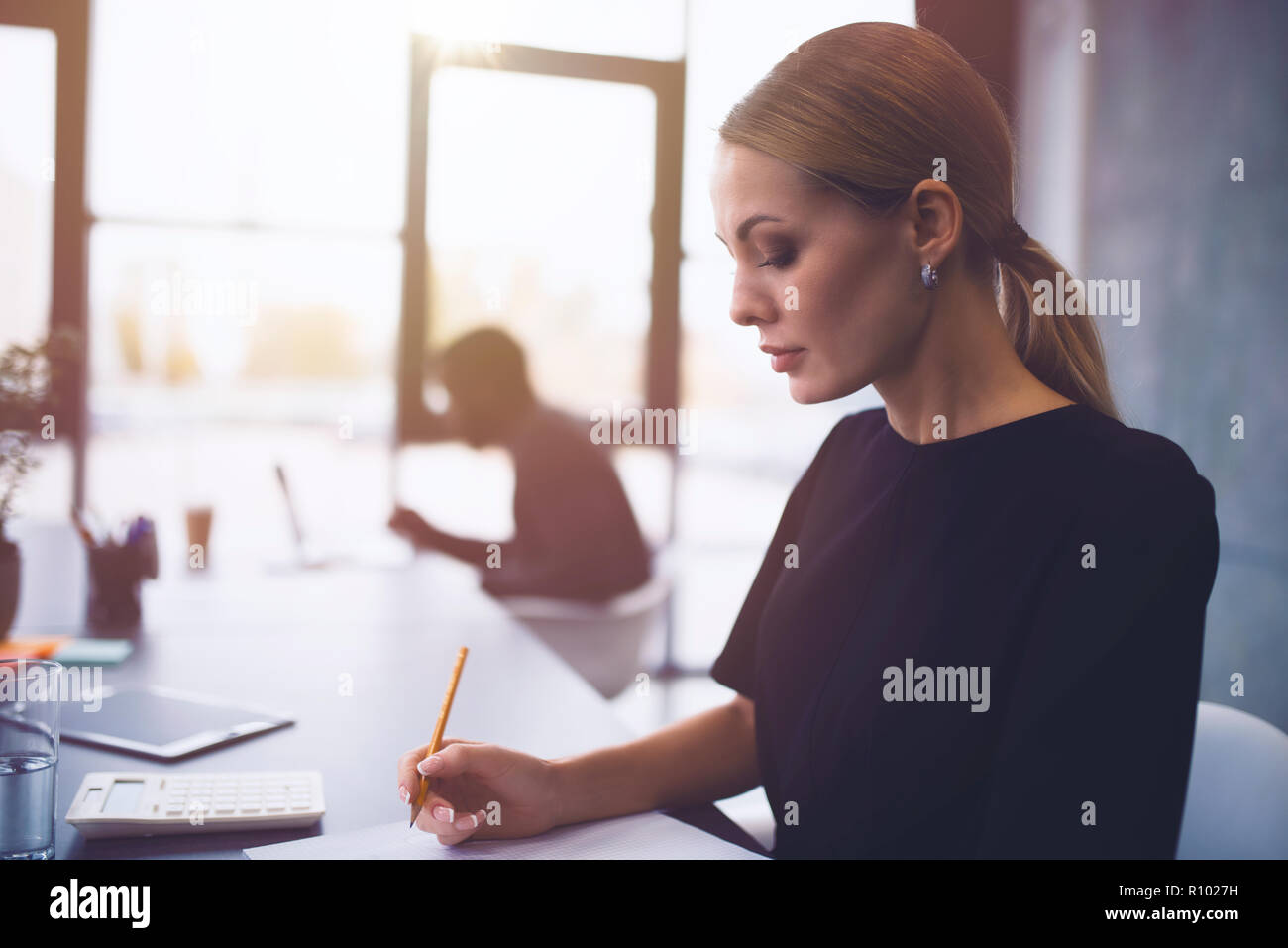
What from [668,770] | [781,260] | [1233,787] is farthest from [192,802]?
[1233,787]

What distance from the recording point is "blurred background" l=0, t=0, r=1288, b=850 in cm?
323

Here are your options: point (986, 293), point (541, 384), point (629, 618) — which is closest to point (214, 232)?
point (541, 384)

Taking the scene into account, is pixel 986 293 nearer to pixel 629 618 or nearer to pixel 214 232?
pixel 629 618

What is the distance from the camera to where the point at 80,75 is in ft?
10.5

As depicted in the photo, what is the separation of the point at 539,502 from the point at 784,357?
1988 millimetres

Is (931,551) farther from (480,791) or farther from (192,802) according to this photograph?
(192,802)

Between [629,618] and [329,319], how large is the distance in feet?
5.76

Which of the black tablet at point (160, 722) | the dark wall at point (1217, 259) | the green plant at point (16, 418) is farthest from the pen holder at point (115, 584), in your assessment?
the dark wall at point (1217, 259)

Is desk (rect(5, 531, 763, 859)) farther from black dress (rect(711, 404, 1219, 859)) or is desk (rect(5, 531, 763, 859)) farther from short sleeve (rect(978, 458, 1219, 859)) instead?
short sleeve (rect(978, 458, 1219, 859))

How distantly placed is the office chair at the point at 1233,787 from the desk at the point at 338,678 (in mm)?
468

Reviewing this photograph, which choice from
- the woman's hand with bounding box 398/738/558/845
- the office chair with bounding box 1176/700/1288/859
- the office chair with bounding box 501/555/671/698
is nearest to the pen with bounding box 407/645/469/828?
the woman's hand with bounding box 398/738/558/845

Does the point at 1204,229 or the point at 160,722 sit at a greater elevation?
the point at 1204,229

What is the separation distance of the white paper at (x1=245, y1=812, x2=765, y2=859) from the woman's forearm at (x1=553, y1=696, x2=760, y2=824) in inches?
1.0

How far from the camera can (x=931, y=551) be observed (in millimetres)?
847
